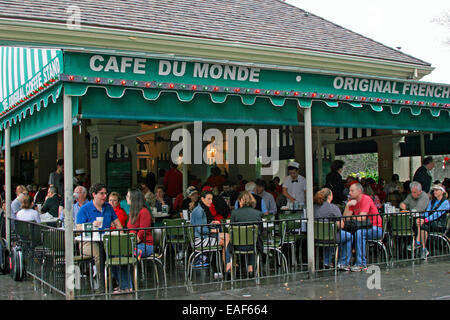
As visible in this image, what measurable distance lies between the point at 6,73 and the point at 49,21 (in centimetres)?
189

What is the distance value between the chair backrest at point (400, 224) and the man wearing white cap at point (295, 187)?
9.24 ft

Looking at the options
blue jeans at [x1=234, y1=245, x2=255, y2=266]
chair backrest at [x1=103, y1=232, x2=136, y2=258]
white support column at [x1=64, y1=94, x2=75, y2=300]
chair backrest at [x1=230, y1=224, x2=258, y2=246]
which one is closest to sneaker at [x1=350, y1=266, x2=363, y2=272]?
blue jeans at [x1=234, y1=245, x2=255, y2=266]

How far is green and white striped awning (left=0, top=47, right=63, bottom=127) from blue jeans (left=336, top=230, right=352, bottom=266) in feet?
16.7

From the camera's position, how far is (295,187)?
40.0ft

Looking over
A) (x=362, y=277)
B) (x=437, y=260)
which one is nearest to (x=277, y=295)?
(x=362, y=277)

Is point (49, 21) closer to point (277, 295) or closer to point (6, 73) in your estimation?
point (6, 73)

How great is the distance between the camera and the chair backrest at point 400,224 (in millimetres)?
9422

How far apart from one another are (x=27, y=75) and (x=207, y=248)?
13.6 feet

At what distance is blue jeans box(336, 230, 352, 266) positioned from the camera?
28.7ft

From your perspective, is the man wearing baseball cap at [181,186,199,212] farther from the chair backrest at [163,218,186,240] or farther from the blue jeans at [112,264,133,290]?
the blue jeans at [112,264,133,290]

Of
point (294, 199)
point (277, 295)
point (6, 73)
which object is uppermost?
point (6, 73)

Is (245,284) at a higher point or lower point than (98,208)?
lower

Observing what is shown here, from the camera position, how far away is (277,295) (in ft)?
23.7

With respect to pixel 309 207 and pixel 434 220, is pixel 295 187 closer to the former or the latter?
pixel 434 220
